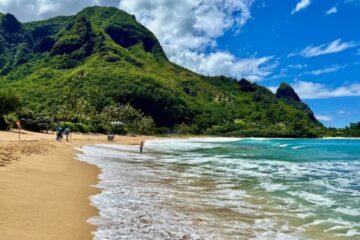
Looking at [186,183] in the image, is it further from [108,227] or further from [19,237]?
[19,237]

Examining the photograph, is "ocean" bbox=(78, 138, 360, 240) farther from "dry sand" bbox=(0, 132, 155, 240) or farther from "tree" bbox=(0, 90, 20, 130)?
"tree" bbox=(0, 90, 20, 130)

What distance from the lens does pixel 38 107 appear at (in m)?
170

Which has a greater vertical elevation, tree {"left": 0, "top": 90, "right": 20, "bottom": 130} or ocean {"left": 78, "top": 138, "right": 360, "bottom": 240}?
tree {"left": 0, "top": 90, "right": 20, "bottom": 130}

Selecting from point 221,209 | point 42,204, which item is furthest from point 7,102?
point 221,209

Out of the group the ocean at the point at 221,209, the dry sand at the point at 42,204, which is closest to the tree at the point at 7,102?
the ocean at the point at 221,209

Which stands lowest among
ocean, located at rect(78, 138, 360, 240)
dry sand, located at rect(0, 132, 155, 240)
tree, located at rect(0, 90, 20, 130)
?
ocean, located at rect(78, 138, 360, 240)

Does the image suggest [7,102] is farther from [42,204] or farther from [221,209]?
[221,209]

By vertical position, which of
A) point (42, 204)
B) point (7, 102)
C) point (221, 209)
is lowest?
point (221, 209)

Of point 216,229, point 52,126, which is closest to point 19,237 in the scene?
point 216,229

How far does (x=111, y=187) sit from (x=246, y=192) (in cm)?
651

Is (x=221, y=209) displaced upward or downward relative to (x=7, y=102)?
downward

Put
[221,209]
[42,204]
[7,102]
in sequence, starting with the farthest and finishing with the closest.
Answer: [7,102]
[221,209]
[42,204]

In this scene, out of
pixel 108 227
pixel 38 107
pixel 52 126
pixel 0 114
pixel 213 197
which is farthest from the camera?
pixel 38 107

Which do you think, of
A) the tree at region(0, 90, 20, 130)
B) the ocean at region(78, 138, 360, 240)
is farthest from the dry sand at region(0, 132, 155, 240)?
the tree at region(0, 90, 20, 130)
